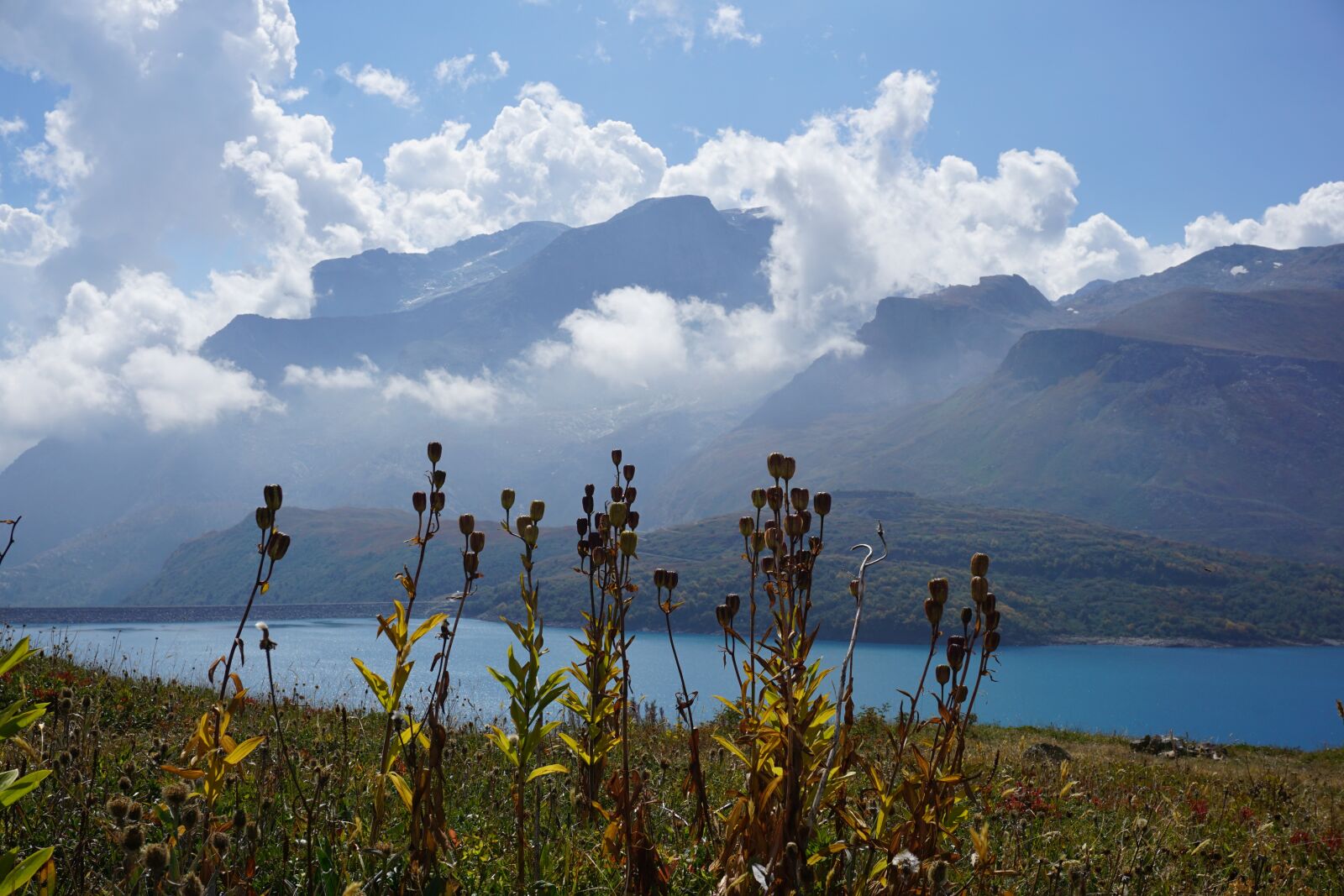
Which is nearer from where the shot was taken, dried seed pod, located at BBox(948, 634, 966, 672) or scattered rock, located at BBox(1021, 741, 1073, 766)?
dried seed pod, located at BBox(948, 634, 966, 672)

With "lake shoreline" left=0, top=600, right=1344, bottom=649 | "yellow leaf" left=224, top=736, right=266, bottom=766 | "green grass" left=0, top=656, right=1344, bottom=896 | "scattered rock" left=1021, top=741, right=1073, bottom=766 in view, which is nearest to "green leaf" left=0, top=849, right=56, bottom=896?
"green grass" left=0, top=656, right=1344, bottom=896

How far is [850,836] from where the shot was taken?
262cm

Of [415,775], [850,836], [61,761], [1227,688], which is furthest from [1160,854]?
[1227,688]

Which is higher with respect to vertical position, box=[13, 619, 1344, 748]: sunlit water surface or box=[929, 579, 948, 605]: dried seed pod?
box=[929, 579, 948, 605]: dried seed pod

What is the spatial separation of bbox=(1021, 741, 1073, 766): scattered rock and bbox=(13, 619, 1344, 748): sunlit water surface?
17.4 m

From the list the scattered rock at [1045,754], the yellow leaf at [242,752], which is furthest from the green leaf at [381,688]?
the scattered rock at [1045,754]

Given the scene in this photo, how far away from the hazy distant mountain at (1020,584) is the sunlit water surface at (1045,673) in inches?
354

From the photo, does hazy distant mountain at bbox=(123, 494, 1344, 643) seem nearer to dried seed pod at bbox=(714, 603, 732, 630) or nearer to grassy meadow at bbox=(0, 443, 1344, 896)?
grassy meadow at bbox=(0, 443, 1344, 896)

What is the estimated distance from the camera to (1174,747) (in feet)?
54.7

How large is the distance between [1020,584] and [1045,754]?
511 ft

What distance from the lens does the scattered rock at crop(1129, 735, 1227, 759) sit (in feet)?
54.3

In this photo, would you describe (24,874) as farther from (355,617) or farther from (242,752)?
(355,617)

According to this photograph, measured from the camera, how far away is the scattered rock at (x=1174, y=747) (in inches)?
651

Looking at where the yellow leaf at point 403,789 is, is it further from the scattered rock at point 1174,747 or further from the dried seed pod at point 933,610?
the scattered rock at point 1174,747
